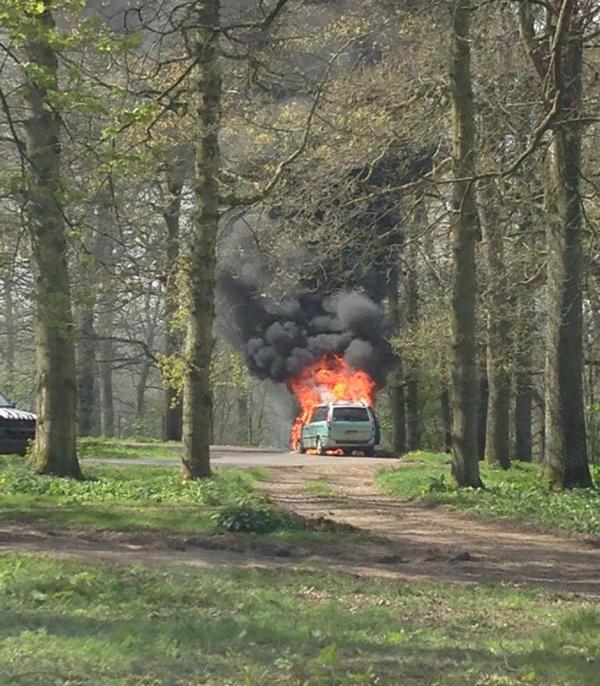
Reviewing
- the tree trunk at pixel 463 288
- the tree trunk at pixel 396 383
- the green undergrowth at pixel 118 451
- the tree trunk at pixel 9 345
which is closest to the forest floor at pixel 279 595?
the tree trunk at pixel 463 288

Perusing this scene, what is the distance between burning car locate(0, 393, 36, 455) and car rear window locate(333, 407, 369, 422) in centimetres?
1443

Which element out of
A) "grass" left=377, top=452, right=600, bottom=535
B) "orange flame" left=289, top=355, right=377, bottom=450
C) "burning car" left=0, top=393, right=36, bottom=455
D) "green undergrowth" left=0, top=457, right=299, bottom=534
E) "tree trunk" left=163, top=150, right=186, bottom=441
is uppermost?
"tree trunk" left=163, top=150, right=186, bottom=441

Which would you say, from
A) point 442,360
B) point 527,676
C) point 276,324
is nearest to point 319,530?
point 527,676

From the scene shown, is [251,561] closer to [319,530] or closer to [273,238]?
[319,530]

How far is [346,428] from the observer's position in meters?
37.0

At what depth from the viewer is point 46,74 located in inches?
493

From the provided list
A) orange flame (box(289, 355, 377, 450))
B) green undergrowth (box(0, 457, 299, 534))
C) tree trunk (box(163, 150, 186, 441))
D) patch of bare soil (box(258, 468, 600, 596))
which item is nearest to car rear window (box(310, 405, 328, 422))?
orange flame (box(289, 355, 377, 450))

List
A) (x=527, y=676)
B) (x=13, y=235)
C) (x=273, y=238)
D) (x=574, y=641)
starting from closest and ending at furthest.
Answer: (x=527, y=676) → (x=574, y=641) → (x=13, y=235) → (x=273, y=238)

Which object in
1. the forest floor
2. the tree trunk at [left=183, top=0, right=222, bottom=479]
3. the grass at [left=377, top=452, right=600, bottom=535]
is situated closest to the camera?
the forest floor

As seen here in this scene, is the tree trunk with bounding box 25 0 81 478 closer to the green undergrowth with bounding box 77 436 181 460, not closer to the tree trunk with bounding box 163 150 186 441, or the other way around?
the tree trunk with bounding box 163 150 186 441

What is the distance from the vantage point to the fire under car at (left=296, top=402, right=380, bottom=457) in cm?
3675

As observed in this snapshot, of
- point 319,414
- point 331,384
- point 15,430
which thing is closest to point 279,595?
point 15,430

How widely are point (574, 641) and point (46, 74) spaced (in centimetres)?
885

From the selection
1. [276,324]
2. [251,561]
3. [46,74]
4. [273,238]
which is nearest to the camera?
[251,561]
